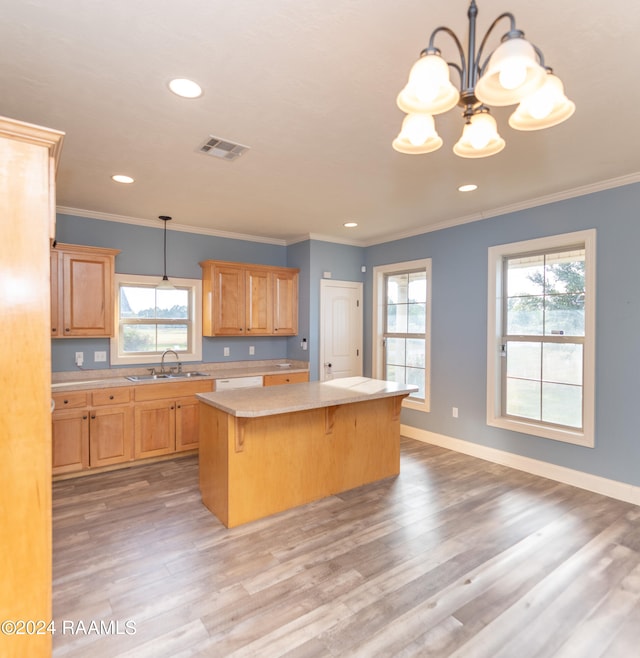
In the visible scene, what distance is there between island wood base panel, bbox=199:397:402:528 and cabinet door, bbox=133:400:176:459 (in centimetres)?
109

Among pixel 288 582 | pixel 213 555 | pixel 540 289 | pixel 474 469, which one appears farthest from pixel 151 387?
pixel 540 289

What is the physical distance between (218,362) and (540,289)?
383 cm

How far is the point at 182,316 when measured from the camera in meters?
4.87

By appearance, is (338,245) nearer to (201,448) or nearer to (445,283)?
(445,283)

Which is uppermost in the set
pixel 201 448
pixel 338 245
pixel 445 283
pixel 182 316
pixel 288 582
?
pixel 338 245

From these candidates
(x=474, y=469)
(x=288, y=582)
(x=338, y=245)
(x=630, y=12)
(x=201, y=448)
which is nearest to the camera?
(x=630, y=12)

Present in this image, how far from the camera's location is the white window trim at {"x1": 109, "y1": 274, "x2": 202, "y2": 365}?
172 inches

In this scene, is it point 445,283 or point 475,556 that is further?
point 445,283

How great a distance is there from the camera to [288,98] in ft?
6.89

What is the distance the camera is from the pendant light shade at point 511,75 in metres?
1.13

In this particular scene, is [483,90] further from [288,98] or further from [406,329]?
[406,329]

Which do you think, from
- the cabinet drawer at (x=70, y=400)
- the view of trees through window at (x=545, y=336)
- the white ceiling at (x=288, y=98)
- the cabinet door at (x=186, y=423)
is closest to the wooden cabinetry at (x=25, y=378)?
the white ceiling at (x=288, y=98)

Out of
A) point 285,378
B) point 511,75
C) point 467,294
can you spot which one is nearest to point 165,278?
point 285,378

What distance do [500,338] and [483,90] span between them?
340cm
